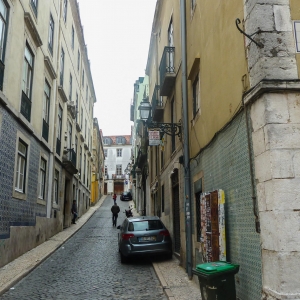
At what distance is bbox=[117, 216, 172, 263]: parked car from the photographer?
10719 millimetres

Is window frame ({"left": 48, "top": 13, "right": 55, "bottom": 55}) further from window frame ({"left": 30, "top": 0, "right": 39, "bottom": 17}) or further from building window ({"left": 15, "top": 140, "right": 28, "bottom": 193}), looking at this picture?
building window ({"left": 15, "top": 140, "right": 28, "bottom": 193})

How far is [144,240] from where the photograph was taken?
1091 cm

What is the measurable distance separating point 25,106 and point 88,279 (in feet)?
21.2

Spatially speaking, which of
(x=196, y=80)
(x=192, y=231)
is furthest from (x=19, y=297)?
(x=196, y=80)

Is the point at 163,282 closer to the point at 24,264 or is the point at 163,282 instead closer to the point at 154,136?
the point at 24,264

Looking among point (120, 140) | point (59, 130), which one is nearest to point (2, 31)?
point (59, 130)

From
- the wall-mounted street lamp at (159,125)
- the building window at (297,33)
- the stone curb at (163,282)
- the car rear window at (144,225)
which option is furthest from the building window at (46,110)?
the building window at (297,33)

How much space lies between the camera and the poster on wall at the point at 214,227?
6129mm

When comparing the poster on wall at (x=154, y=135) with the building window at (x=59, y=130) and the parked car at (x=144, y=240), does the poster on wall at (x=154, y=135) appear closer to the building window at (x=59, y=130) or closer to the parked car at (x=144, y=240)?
the parked car at (x=144, y=240)

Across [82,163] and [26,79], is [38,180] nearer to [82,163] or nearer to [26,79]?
[26,79]

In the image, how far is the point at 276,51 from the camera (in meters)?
4.85

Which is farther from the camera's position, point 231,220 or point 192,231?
point 192,231

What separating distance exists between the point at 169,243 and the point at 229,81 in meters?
6.58

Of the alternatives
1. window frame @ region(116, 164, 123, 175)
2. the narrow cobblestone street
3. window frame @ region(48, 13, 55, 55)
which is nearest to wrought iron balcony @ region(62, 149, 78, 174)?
window frame @ region(48, 13, 55, 55)
